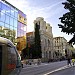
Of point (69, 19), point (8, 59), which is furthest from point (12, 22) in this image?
point (8, 59)

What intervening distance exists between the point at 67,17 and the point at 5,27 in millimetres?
31625

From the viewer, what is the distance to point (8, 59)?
891 centimetres

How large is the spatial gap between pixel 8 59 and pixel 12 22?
47043 mm

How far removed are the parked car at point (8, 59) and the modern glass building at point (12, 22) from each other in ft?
115

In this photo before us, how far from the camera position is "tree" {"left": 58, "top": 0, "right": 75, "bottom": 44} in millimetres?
19938

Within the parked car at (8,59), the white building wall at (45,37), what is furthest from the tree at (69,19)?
the white building wall at (45,37)

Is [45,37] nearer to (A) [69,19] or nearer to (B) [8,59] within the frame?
(A) [69,19]

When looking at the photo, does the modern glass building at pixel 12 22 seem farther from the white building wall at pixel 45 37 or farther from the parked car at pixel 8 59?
the white building wall at pixel 45 37

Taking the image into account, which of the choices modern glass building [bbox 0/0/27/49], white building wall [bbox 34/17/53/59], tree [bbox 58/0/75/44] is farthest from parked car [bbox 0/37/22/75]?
white building wall [bbox 34/17/53/59]

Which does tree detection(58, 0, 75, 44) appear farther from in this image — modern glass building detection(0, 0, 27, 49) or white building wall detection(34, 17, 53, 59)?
white building wall detection(34, 17, 53, 59)

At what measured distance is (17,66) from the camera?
9.99 metres

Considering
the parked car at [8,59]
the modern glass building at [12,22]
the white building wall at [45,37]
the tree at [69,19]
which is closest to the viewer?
the parked car at [8,59]

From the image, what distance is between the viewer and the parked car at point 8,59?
854 cm

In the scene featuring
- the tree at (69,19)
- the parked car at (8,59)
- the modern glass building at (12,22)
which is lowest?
the parked car at (8,59)
